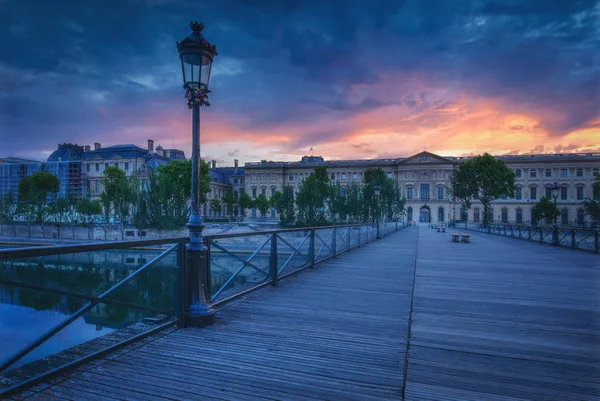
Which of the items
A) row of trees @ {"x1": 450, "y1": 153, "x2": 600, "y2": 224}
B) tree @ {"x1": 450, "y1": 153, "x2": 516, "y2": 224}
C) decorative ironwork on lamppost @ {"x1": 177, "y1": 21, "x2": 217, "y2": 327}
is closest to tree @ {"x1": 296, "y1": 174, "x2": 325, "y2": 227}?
row of trees @ {"x1": 450, "y1": 153, "x2": 600, "y2": 224}

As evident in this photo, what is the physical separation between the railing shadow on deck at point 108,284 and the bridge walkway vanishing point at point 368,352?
210 mm

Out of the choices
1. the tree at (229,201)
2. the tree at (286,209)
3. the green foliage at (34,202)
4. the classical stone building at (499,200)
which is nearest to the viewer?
the green foliage at (34,202)

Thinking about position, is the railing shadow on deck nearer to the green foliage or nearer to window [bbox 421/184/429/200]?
the green foliage

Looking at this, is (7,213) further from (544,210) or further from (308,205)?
(544,210)

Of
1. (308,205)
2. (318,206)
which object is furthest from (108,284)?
(318,206)

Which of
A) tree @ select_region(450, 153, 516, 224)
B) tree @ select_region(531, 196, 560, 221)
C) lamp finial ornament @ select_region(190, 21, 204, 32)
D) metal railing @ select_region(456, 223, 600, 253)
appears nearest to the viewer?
lamp finial ornament @ select_region(190, 21, 204, 32)

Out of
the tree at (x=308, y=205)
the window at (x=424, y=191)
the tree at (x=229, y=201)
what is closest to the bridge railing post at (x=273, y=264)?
the tree at (x=308, y=205)

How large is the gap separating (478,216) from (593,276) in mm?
78157

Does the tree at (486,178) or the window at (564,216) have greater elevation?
the tree at (486,178)

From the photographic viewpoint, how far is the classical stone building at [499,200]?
74.5 metres

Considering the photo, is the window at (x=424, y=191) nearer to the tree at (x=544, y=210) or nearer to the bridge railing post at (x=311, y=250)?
the tree at (x=544, y=210)

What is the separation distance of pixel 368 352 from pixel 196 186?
2916 mm

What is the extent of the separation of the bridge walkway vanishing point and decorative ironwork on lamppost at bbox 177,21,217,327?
263mm

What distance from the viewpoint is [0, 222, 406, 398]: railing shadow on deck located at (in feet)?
8.86
